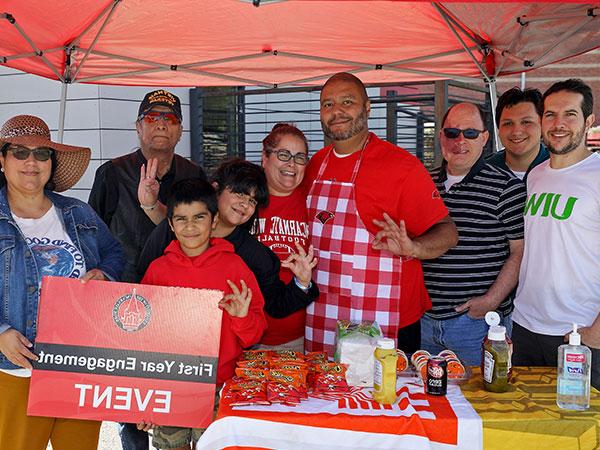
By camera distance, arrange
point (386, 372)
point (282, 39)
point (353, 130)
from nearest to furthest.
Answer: point (386, 372) → point (353, 130) → point (282, 39)

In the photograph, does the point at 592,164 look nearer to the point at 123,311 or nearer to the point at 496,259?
the point at 496,259

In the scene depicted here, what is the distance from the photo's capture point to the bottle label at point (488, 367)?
7.35ft

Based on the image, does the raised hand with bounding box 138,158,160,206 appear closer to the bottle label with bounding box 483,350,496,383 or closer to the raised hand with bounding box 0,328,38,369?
the raised hand with bounding box 0,328,38,369

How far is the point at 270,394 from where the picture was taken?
2.12 meters

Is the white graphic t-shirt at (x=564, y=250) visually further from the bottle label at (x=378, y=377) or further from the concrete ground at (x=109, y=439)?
the concrete ground at (x=109, y=439)

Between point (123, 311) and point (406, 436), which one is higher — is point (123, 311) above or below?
above

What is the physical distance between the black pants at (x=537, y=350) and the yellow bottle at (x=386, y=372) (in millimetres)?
1107

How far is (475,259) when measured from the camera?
119 inches

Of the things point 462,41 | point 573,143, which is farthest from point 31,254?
point 462,41

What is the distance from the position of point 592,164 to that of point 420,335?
1.19 metres

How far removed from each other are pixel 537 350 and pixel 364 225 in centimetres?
104

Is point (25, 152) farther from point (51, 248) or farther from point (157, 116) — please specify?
point (157, 116)

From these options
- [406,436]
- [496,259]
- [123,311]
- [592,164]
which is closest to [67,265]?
[123,311]

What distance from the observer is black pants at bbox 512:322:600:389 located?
9.14 ft
